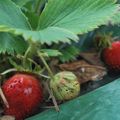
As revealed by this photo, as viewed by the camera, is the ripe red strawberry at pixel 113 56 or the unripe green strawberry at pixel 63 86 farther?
the ripe red strawberry at pixel 113 56

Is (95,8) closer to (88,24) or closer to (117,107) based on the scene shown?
(88,24)

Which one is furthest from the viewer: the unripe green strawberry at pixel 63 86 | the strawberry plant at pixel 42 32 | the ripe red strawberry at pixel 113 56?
the ripe red strawberry at pixel 113 56

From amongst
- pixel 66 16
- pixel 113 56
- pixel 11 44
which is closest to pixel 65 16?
pixel 66 16

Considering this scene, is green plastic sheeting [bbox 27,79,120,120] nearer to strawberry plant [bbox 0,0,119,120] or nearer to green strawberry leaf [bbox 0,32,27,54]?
strawberry plant [bbox 0,0,119,120]

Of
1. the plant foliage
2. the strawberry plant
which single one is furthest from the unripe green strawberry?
the plant foliage

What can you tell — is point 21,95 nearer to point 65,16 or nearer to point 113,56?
point 65,16

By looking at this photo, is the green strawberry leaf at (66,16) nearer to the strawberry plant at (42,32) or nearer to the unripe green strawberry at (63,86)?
the strawberry plant at (42,32)

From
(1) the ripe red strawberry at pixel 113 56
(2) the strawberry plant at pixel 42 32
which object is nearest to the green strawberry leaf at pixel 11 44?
(2) the strawberry plant at pixel 42 32

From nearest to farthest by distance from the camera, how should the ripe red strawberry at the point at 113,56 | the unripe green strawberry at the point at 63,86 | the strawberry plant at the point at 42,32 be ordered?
the strawberry plant at the point at 42,32, the unripe green strawberry at the point at 63,86, the ripe red strawberry at the point at 113,56
